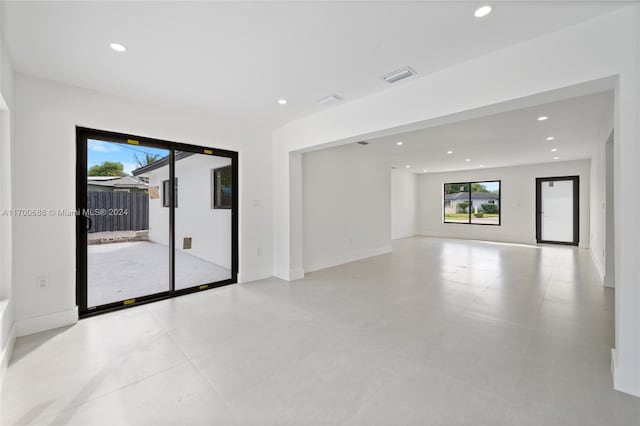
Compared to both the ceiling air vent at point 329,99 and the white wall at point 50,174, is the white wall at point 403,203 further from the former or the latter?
the white wall at point 50,174

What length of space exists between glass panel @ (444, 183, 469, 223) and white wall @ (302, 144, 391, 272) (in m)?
4.52

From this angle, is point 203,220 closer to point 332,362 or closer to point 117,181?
point 117,181

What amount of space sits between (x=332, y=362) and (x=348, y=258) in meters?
3.96

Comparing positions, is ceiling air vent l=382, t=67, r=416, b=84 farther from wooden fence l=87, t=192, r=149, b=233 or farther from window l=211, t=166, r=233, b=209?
wooden fence l=87, t=192, r=149, b=233

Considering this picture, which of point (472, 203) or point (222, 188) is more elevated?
point (222, 188)

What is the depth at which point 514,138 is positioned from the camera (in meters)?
5.53

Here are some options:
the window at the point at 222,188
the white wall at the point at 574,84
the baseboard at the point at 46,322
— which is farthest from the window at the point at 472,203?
the baseboard at the point at 46,322

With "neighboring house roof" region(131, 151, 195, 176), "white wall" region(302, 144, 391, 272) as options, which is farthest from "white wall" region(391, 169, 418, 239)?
"neighboring house roof" region(131, 151, 195, 176)

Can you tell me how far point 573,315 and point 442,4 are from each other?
3612 mm

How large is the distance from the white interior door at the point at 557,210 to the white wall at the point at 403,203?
4.07 m

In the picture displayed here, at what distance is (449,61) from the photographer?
264cm

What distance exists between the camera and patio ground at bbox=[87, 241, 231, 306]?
349cm

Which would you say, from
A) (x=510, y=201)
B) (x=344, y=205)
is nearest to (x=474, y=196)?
(x=510, y=201)

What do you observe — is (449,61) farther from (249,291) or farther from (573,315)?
(249,291)
